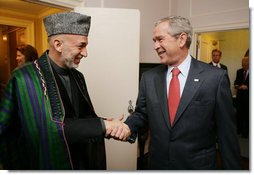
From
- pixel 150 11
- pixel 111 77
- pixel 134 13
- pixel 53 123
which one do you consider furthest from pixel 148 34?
pixel 53 123

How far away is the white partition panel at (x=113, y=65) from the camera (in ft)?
6.87

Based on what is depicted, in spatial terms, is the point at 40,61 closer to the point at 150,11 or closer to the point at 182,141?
the point at 182,141

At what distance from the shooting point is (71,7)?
6.54 feet

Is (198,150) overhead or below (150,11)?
below

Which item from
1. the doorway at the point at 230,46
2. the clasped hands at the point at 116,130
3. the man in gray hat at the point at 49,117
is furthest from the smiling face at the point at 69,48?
the doorway at the point at 230,46

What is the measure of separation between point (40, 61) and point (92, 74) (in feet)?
3.26

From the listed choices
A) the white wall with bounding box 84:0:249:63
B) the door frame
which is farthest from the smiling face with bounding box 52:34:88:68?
the door frame

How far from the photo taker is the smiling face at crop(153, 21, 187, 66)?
4.15ft

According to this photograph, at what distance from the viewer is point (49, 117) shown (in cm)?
98

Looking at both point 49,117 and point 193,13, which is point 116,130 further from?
point 193,13

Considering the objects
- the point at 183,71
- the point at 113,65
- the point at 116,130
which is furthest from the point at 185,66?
the point at 113,65

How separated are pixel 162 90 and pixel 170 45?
275 millimetres

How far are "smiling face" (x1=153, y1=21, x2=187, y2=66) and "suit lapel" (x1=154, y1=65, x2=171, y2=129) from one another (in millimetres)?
73

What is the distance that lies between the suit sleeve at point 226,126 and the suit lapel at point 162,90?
0.88ft
